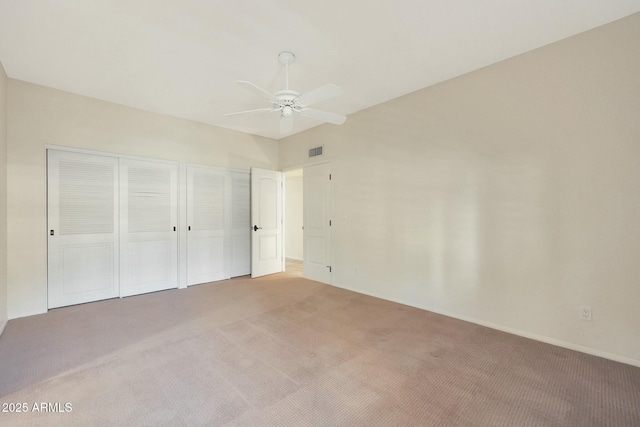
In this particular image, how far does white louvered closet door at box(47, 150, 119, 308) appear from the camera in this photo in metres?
3.58

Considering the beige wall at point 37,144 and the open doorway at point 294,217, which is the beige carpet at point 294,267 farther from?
the beige wall at point 37,144

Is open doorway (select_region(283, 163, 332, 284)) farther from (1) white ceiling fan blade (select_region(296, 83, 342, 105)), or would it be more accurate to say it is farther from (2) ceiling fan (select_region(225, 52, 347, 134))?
(1) white ceiling fan blade (select_region(296, 83, 342, 105))

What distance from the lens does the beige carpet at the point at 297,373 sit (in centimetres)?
171

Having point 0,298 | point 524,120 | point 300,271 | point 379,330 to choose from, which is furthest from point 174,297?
point 524,120

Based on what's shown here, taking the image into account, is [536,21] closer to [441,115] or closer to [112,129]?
[441,115]

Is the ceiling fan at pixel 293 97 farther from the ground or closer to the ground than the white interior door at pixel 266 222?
farther from the ground

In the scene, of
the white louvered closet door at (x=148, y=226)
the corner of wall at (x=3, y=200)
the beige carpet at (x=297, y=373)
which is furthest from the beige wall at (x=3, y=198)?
the white louvered closet door at (x=148, y=226)

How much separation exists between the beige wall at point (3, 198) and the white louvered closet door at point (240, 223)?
9.57 feet

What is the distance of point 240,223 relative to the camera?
5.46m

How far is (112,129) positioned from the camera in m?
3.98

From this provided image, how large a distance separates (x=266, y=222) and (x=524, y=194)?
4.31 m

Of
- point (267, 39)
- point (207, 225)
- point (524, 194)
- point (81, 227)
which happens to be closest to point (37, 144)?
point (81, 227)

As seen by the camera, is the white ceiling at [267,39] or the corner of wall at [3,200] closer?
the white ceiling at [267,39]

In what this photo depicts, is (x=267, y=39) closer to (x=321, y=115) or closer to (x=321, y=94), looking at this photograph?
(x=321, y=94)
